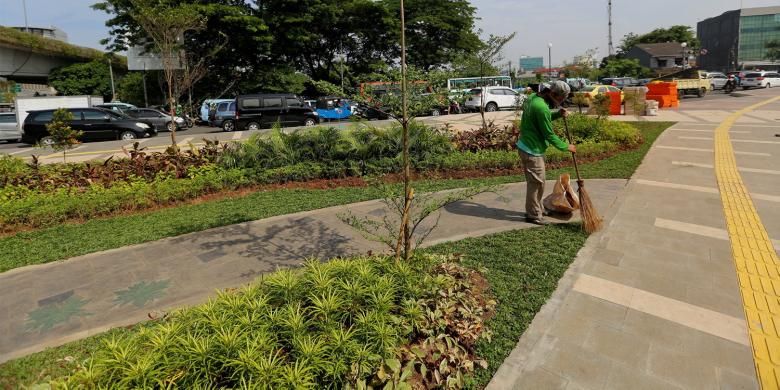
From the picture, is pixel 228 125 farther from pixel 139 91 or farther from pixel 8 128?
pixel 139 91

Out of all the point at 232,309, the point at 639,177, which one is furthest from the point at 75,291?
the point at 639,177

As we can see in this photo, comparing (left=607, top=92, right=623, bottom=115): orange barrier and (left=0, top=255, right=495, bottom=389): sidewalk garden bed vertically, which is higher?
(left=607, top=92, right=623, bottom=115): orange barrier

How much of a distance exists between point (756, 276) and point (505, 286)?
2198mm

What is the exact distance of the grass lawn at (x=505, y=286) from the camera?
2773 millimetres

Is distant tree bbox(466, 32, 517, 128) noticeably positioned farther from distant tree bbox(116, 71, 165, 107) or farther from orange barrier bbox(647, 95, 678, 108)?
distant tree bbox(116, 71, 165, 107)

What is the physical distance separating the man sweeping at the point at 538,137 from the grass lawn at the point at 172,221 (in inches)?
78.8

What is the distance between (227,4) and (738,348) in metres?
31.5

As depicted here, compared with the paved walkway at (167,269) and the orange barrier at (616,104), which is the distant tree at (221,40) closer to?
the orange barrier at (616,104)

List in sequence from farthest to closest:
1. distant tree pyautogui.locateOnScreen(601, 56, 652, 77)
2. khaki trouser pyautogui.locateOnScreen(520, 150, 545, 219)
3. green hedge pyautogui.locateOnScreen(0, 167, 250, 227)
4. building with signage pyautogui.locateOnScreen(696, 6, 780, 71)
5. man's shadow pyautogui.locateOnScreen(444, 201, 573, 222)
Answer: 1. building with signage pyautogui.locateOnScreen(696, 6, 780, 71)
2. distant tree pyautogui.locateOnScreen(601, 56, 652, 77)
3. green hedge pyautogui.locateOnScreen(0, 167, 250, 227)
4. man's shadow pyautogui.locateOnScreen(444, 201, 573, 222)
5. khaki trouser pyautogui.locateOnScreen(520, 150, 545, 219)

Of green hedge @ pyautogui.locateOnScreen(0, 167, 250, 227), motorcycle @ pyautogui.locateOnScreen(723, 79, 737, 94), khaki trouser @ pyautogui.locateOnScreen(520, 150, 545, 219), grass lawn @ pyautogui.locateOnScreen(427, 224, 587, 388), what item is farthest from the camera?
motorcycle @ pyautogui.locateOnScreen(723, 79, 737, 94)

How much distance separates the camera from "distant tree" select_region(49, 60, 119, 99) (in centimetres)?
3540

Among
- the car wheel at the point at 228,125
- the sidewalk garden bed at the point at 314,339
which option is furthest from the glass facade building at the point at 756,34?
the sidewalk garden bed at the point at 314,339

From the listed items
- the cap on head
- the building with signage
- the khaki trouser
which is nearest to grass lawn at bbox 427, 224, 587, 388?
the khaki trouser

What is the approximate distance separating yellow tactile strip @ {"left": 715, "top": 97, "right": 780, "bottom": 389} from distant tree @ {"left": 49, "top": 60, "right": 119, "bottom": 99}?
136ft
